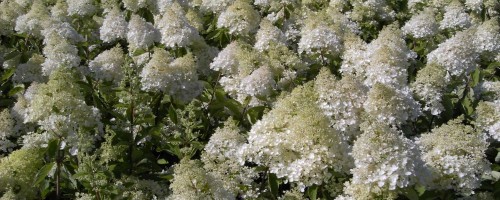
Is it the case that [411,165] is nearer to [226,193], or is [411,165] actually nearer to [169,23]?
[226,193]

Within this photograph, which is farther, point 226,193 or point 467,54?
point 467,54

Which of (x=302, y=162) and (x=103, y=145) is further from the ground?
(x=302, y=162)

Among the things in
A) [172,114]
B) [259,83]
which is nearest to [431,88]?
[259,83]

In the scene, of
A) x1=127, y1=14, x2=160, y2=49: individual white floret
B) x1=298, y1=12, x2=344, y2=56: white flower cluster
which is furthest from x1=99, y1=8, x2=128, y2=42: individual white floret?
x1=298, y1=12, x2=344, y2=56: white flower cluster

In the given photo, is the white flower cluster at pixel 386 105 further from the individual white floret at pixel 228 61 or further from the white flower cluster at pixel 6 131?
the white flower cluster at pixel 6 131

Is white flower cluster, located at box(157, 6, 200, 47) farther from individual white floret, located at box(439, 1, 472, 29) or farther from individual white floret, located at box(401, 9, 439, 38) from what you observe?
individual white floret, located at box(439, 1, 472, 29)

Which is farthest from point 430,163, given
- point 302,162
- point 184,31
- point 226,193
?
point 184,31
